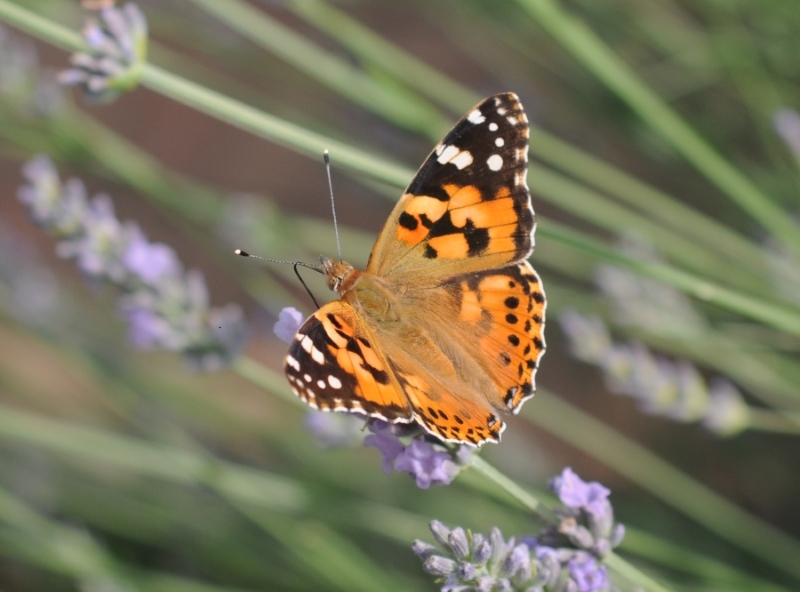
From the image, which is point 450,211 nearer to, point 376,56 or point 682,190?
point 376,56

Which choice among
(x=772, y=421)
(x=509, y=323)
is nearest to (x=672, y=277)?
(x=509, y=323)

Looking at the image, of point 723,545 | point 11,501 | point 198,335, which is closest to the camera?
point 198,335

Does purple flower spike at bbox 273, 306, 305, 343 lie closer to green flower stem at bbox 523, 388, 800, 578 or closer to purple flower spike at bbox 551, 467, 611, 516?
purple flower spike at bbox 551, 467, 611, 516

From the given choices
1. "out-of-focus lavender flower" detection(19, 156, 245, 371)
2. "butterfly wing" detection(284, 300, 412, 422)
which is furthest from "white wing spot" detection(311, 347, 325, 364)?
"out-of-focus lavender flower" detection(19, 156, 245, 371)

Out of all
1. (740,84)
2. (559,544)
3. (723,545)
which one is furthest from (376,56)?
(723,545)

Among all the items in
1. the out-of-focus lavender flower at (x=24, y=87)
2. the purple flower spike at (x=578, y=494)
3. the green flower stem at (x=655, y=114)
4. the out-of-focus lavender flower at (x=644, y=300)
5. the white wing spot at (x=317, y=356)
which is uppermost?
the green flower stem at (x=655, y=114)

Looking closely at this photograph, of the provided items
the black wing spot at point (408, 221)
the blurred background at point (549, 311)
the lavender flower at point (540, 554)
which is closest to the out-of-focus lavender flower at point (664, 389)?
the blurred background at point (549, 311)

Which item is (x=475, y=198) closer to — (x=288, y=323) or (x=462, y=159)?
(x=462, y=159)

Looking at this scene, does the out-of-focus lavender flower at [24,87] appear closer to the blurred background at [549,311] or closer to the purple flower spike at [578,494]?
the blurred background at [549,311]
